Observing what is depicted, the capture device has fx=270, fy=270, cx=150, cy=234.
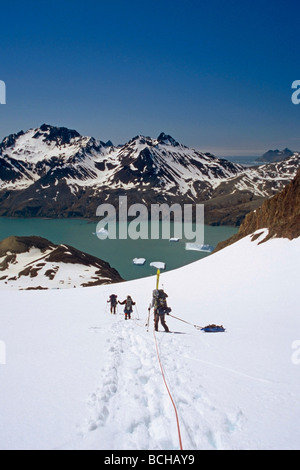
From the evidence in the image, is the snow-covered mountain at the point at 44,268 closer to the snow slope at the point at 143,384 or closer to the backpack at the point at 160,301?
the backpack at the point at 160,301

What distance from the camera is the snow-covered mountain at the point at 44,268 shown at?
248 ft

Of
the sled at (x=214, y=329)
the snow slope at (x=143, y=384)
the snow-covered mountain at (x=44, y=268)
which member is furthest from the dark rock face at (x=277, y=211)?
the snow-covered mountain at (x=44, y=268)

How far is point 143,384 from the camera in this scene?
6.88m

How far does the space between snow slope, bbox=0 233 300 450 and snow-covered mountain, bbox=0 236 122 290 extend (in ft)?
206

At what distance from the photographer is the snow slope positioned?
489 cm

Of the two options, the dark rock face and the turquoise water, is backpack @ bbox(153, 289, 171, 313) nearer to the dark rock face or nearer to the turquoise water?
the dark rock face

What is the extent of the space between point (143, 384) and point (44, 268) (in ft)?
282

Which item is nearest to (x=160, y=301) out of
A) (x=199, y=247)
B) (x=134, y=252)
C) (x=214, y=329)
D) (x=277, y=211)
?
(x=214, y=329)

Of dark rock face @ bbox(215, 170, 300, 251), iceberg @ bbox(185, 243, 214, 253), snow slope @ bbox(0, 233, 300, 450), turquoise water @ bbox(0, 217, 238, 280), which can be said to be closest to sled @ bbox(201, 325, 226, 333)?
snow slope @ bbox(0, 233, 300, 450)

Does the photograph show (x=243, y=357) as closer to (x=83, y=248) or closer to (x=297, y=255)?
(x=297, y=255)

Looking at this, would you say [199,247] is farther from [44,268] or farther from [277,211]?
Answer: [277,211]

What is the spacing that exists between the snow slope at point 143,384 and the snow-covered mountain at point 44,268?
62849 mm
